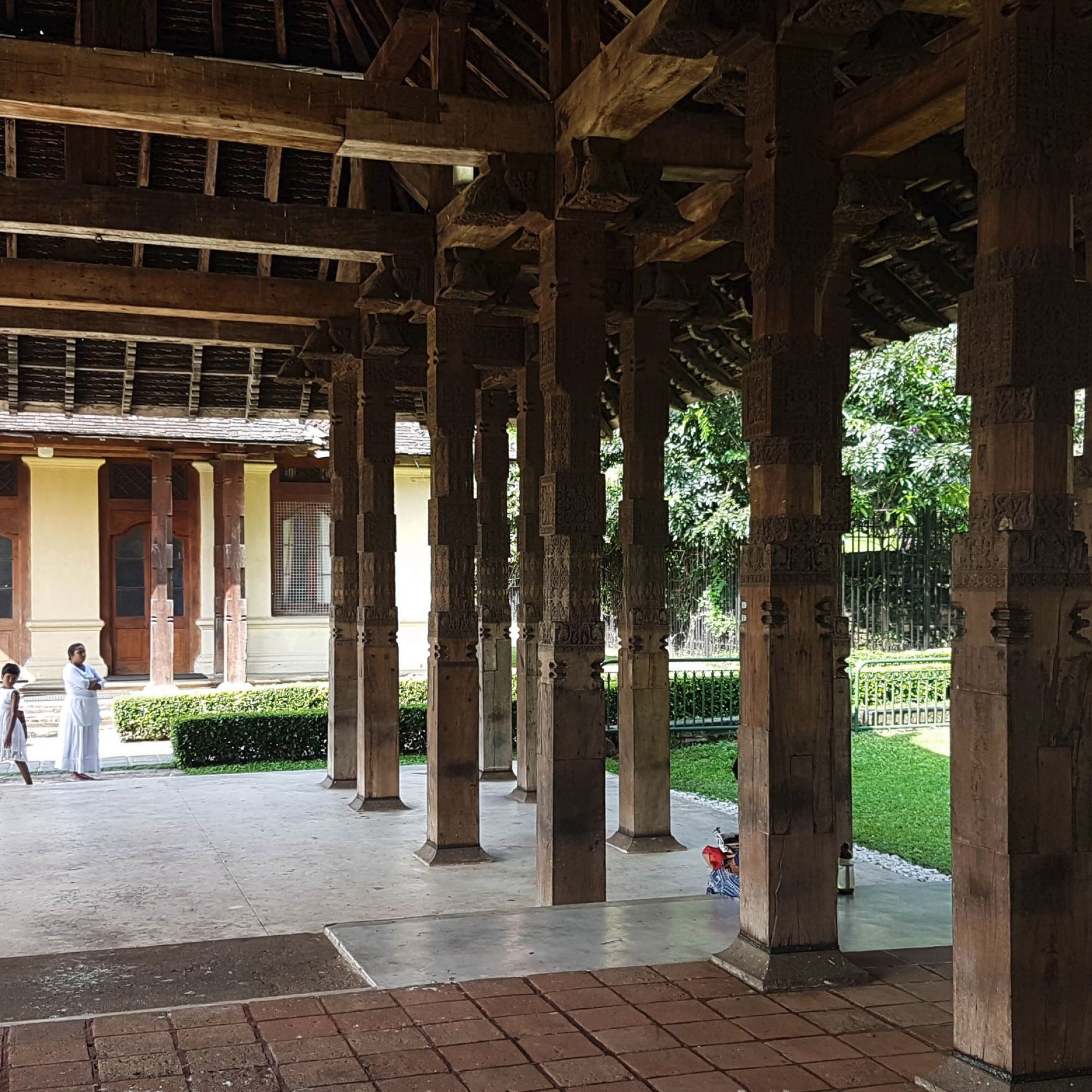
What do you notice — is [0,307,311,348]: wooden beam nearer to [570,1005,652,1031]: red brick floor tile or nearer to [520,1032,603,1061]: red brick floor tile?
[570,1005,652,1031]: red brick floor tile

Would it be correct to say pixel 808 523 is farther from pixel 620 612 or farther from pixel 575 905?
pixel 620 612

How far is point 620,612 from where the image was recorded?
1009 centimetres

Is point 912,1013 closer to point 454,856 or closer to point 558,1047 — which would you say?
point 558,1047

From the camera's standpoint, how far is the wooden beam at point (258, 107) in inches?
263

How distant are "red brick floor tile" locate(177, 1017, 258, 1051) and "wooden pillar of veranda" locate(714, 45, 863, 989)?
6.44 ft

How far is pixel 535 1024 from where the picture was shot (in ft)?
16.1

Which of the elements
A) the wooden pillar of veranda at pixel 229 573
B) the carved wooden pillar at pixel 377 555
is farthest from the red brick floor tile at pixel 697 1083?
the wooden pillar of veranda at pixel 229 573

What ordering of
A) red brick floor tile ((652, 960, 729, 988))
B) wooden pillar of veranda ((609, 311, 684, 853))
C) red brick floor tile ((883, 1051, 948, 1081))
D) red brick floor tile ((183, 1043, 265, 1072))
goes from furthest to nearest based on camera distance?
1. wooden pillar of veranda ((609, 311, 684, 853))
2. red brick floor tile ((652, 960, 729, 988))
3. red brick floor tile ((183, 1043, 265, 1072))
4. red brick floor tile ((883, 1051, 948, 1081))

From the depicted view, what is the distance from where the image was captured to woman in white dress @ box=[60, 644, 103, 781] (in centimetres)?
1384

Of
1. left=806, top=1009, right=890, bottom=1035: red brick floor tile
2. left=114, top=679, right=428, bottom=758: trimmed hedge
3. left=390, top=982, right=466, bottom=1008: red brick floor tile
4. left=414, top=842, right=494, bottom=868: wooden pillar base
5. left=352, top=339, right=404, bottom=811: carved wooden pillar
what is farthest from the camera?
left=114, top=679, right=428, bottom=758: trimmed hedge

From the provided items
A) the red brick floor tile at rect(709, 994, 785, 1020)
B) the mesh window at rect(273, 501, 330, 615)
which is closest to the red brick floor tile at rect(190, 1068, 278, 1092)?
the red brick floor tile at rect(709, 994, 785, 1020)

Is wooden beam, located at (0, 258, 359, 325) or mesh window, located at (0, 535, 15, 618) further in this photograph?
mesh window, located at (0, 535, 15, 618)

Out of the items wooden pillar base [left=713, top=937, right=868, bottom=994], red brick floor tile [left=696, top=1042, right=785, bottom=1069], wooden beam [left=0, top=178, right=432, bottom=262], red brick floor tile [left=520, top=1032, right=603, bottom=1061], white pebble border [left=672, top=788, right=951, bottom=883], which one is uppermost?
wooden beam [left=0, top=178, right=432, bottom=262]

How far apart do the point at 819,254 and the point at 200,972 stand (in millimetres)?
4465
